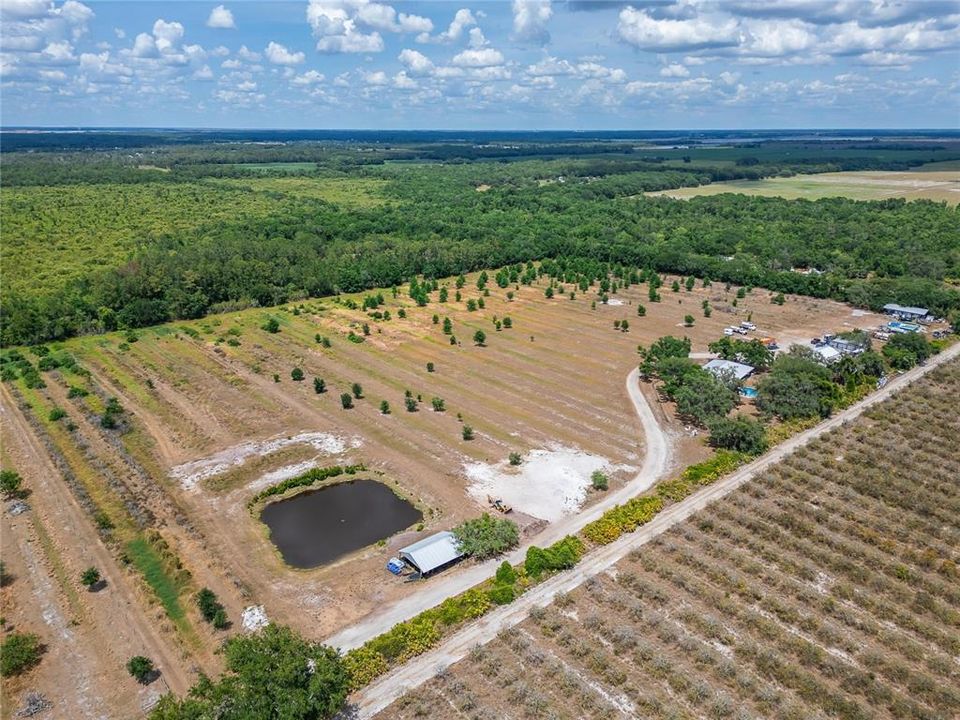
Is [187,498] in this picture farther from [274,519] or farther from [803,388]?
[803,388]

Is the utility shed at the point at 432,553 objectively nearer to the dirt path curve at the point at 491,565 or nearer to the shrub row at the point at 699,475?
the dirt path curve at the point at 491,565

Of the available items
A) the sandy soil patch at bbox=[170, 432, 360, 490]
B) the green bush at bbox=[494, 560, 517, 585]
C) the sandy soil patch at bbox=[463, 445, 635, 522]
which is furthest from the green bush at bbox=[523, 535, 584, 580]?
the sandy soil patch at bbox=[170, 432, 360, 490]

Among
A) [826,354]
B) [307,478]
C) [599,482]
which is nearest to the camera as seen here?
[599,482]

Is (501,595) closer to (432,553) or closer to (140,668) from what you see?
(432,553)

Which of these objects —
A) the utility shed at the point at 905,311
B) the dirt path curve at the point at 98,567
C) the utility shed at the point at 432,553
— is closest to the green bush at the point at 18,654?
the dirt path curve at the point at 98,567

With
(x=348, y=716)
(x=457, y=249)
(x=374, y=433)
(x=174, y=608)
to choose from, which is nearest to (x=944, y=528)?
(x=348, y=716)

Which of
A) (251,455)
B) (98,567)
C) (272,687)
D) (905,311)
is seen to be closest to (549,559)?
(272,687)
